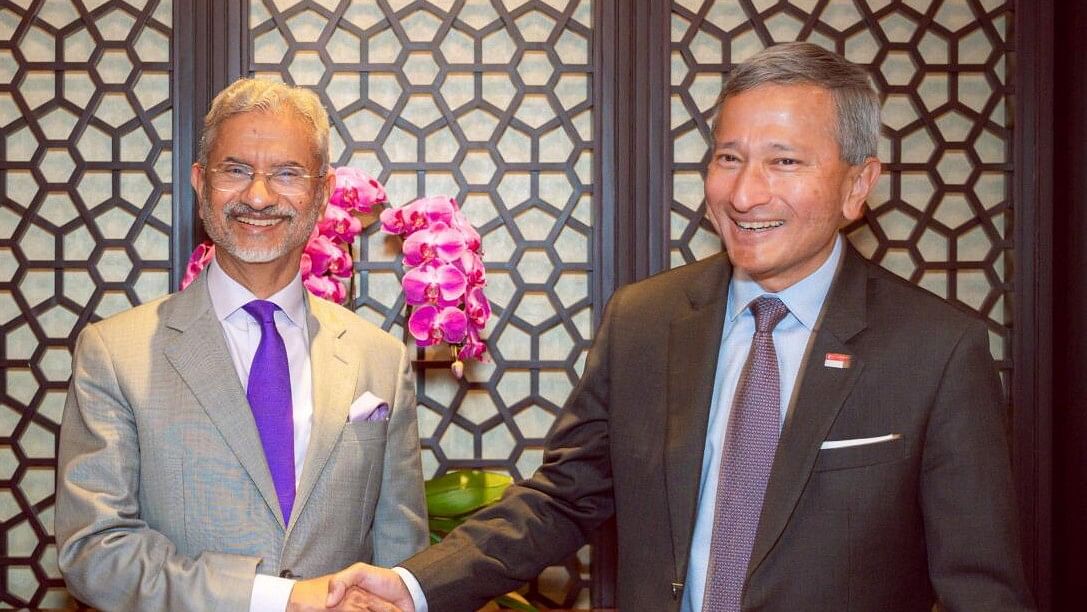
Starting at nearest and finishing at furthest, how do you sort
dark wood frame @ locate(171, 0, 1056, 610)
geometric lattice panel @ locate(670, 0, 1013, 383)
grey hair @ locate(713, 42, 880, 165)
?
grey hair @ locate(713, 42, 880, 165) → dark wood frame @ locate(171, 0, 1056, 610) → geometric lattice panel @ locate(670, 0, 1013, 383)

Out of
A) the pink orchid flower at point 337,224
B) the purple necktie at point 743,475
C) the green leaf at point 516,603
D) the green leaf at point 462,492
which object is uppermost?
the pink orchid flower at point 337,224

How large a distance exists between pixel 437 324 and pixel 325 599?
0.68 m

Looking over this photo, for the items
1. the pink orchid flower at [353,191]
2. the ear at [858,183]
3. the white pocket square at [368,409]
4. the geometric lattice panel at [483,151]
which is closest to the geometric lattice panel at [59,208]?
the geometric lattice panel at [483,151]

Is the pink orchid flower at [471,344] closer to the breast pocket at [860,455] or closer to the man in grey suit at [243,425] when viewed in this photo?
the man in grey suit at [243,425]

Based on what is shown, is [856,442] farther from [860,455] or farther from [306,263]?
[306,263]

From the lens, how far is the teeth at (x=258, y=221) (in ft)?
6.49

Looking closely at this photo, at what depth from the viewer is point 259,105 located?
200cm

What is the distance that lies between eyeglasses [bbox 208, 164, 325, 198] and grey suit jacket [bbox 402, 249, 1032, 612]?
0.70 metres

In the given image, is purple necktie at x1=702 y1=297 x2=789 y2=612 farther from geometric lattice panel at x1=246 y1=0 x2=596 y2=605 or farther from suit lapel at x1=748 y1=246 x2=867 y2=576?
geometric lattice panel at x1=246 y1=0 x2=596 y2=605

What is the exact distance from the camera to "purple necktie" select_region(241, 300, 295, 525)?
1929mm

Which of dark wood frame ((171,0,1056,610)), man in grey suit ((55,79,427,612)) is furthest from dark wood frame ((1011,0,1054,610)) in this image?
man in grey suit ((55,79,427,612))

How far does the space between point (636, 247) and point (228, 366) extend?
4.14 feet

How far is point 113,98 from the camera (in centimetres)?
292

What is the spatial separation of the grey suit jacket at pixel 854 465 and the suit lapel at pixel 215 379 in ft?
2.04
